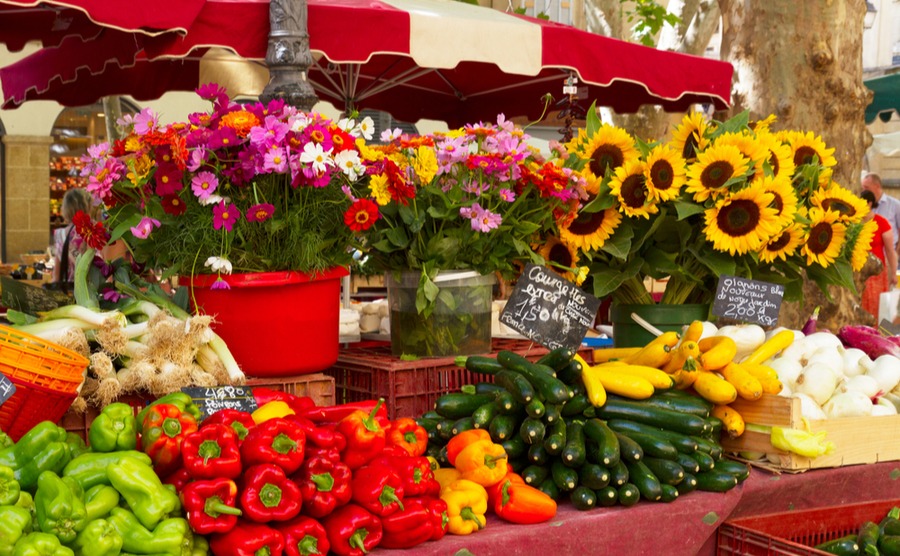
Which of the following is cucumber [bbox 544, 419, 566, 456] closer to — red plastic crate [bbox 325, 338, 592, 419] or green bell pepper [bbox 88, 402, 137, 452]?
red plastic crate [bbox 325, 338, 592, 419]

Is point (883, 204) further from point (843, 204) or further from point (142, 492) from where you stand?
point (142, 492)

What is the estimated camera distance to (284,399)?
269cm

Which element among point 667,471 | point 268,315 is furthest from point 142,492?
point 667,471

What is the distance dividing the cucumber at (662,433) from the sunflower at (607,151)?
1128 millimetres

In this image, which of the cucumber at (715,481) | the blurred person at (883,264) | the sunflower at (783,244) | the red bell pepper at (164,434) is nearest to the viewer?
the red bell pepper at (164,434)

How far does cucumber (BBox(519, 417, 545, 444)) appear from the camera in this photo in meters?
2.69

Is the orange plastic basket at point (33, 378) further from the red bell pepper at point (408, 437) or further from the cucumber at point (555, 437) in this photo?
the cucumber at point (555, 437)

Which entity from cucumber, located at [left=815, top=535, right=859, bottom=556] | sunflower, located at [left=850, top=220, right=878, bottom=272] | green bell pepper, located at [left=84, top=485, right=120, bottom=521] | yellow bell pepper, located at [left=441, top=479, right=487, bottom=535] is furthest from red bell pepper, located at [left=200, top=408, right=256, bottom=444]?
sunflower, located at [left=850, top=220, right=878, bottom=272]

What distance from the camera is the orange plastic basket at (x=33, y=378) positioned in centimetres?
233

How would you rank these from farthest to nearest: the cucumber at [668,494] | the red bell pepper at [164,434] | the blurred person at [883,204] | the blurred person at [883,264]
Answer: the blurred person at [883,204] < the blurred person at [883,264] < the cucumber at [668,494] < the red bell pepper at [164,434]

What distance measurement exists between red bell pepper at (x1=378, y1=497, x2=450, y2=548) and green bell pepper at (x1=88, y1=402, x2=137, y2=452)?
1.94ft

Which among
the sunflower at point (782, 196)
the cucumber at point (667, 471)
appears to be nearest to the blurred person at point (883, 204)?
the sunflower at point (782, 196)

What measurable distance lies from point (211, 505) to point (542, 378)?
1.03 metres

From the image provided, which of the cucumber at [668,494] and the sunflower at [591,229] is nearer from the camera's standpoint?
the cucumber at [668,494]
